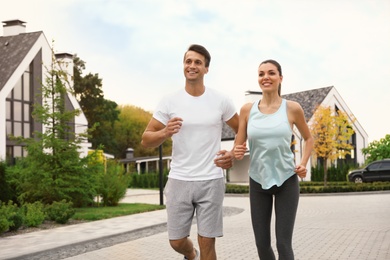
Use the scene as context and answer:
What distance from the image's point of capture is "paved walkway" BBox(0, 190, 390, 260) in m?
9.38

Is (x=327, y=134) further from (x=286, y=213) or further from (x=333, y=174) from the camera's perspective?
(x=286, y=213)

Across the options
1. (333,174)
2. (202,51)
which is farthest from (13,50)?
(202,51)

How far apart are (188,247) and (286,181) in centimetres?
118

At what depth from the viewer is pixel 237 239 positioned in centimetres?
1134

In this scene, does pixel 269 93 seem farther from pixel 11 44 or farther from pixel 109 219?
pixel 11 44

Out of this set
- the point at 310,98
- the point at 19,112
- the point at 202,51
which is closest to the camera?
the point at 202,51

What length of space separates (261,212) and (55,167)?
14.1 meters

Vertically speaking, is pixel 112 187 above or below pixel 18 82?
below

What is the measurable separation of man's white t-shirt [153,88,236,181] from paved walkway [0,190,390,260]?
162 inches

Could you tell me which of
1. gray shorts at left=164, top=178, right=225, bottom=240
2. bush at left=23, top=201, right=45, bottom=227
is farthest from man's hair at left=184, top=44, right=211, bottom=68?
bush at left=23, top=201, right=45, bottom=227

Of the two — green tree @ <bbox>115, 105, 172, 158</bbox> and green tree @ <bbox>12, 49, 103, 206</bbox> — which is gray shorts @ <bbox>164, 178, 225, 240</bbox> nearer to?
green tree @ <bbox>12, 49, 103, 206</bbox>

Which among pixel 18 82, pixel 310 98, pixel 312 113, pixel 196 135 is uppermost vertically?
pixel 310 98

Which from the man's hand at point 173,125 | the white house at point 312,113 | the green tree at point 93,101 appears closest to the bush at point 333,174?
the white house at point 312,113

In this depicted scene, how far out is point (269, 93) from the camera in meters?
5.12
